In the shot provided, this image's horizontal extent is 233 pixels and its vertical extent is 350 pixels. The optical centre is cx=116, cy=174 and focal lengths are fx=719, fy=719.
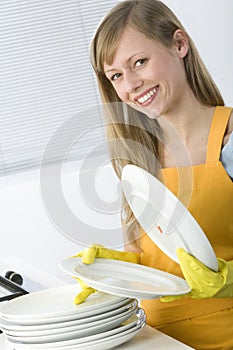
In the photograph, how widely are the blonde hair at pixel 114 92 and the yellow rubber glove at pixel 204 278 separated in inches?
11.4

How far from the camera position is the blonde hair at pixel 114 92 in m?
1.43

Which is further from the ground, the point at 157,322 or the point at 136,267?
the point at 136,267

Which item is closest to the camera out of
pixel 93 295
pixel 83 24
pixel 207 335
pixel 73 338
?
Result: pixel 73 338

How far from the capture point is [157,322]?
143 cm

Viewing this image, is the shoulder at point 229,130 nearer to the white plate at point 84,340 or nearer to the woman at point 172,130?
the woman at point 172,130

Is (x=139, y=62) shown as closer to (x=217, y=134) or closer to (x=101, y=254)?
(x=217, y=134)

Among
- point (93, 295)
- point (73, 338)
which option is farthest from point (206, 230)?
point (73, 338)

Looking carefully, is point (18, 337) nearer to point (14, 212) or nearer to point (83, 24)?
point (14, 212)

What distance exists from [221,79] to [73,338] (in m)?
2.78

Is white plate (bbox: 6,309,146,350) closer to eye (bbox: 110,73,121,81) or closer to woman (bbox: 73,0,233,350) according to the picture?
woman (bbox: 73,0,233,350)

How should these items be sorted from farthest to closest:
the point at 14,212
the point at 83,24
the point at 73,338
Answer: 1. the point at 83,24
2. the point at 14,212
3. the point at 73,338

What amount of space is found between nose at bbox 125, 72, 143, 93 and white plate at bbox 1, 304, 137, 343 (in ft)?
1.49

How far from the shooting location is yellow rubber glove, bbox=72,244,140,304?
1192mm

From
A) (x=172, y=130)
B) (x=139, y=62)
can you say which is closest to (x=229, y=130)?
(x=172, y=130)
